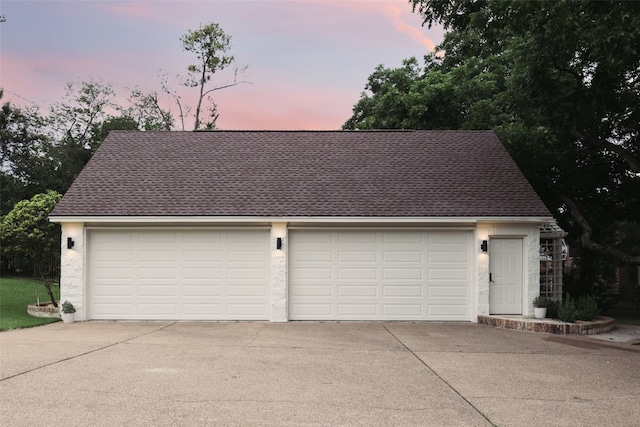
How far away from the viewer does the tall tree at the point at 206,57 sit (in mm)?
31781

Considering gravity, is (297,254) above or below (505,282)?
above

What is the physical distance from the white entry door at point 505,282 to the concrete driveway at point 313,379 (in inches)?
86.7

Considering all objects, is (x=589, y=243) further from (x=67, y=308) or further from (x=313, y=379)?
(x=67, y=308)

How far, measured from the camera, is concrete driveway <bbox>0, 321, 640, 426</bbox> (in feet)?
16.9

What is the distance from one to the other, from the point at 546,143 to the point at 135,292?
1397 centimetres

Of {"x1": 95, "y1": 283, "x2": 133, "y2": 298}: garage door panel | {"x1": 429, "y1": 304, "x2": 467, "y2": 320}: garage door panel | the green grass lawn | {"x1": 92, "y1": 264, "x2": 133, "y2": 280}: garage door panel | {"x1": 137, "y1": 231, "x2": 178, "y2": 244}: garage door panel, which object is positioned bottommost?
the green grass lawn

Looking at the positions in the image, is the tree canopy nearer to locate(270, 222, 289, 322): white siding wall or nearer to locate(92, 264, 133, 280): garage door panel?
locate(270, 222, 289, 322): white siding wall

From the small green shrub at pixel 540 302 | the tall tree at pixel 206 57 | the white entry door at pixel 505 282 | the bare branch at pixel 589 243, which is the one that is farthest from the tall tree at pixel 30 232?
the tall tree at pixel 206 57

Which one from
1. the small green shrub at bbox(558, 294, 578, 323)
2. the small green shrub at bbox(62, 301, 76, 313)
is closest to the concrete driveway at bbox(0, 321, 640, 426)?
the small green shrub at bbox(558, 294, 578, 323)

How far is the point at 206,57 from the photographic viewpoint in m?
32.1

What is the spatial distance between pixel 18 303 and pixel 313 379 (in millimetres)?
12644

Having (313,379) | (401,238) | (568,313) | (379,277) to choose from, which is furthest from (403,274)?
(313,379)

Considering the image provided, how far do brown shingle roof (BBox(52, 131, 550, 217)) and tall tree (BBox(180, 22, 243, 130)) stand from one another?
662 inches

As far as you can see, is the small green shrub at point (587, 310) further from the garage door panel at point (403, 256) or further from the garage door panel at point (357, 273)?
the garage door panel at point (357, 273)
